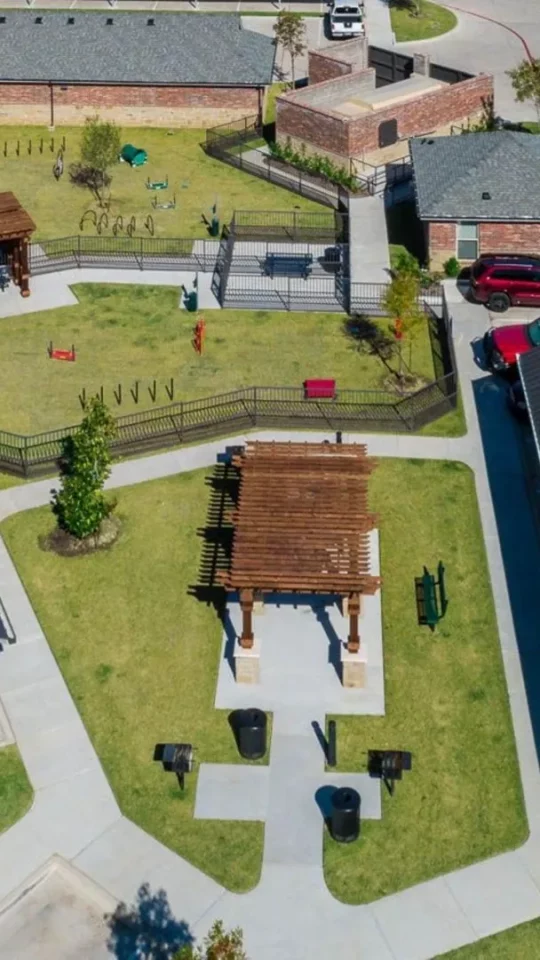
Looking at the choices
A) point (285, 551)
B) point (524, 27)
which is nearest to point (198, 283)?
point (285, 551)

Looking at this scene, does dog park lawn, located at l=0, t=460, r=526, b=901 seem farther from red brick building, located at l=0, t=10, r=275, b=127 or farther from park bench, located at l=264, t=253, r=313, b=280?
red brick building, located at l=0, t=10, r=275, b=127

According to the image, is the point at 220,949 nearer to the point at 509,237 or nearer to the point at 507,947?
the point at 507,947

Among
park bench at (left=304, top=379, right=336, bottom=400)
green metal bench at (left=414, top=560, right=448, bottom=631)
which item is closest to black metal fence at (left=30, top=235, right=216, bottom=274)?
park bench at (left=304, top=379, right=336, bottom=400)

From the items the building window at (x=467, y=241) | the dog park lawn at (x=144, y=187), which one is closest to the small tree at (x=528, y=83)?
the dog park lawn at (x=144, y=187)

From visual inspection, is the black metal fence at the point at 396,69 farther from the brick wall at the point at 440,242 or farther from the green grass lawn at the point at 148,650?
the green grass lawn at the point at 148,650

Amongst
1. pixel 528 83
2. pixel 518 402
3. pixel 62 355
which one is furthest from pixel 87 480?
pixel 528 83

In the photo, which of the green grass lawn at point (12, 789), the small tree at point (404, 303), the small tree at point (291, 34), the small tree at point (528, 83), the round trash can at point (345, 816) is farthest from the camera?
the small tree at point (291, 34)
